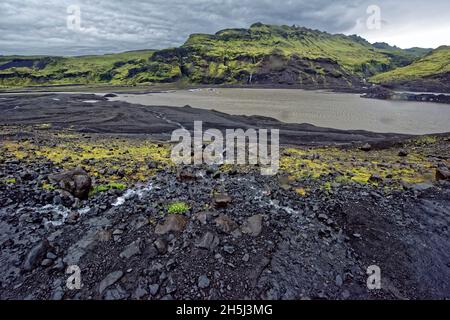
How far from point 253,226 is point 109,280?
4.00m

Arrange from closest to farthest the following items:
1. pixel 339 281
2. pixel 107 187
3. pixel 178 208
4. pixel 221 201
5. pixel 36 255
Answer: pixel 339 281 → pixel 36 255 → pixel 178 208 → pixel 221 201 → pixel 107 187

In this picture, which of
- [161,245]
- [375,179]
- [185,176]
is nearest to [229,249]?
[161,245]

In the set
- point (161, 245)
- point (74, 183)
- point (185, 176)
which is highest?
point (74, 183)

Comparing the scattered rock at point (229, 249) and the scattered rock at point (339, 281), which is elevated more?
the scattered rock at point (229, 249)

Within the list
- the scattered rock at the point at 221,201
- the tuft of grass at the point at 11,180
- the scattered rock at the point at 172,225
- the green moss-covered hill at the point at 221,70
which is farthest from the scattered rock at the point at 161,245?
the green moss-covered hill at the point at 221,70

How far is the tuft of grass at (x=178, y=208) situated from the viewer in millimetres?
7977

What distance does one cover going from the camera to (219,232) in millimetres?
7160

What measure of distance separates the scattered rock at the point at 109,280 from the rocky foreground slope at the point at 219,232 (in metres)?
0.02

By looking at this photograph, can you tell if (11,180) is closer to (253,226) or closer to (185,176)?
(185,176)

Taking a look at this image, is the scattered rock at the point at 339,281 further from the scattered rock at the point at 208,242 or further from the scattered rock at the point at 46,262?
the scattered rock at the point at 46,262

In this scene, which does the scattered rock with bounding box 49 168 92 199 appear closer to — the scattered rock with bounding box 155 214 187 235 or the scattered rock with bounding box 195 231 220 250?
the scattered rock with bounding box 155 214 187 235

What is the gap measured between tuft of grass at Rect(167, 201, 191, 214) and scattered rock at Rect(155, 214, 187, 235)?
28cm

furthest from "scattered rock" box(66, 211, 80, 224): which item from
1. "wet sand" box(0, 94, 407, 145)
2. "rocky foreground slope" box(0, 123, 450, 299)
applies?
"wet sand" box(0, 94, 407, 145)
